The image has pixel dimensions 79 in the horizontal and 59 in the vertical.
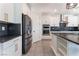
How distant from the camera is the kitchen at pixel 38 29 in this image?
2520mm

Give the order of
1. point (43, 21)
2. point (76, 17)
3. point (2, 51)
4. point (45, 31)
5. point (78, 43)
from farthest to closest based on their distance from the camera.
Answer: point (43, 21) < point (45, 31) < point (76, 17) < point (2, 51) < point (78, 43)

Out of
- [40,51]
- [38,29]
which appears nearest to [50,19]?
[38,29]

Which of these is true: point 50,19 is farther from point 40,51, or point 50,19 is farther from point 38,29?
point 40,51

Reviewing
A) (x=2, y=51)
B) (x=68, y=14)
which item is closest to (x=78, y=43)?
(x=2, y=51)

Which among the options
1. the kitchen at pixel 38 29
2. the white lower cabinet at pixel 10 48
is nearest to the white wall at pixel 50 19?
the kitchen at pixel 38 29

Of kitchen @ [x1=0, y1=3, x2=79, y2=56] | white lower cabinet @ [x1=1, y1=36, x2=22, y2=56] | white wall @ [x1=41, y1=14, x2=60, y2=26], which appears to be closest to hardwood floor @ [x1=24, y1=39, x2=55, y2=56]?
kitchen @ [x1=0, y1=3, x2=79, y2=56]

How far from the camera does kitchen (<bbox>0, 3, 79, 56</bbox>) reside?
2520 millimetres

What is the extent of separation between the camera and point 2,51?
1991mm

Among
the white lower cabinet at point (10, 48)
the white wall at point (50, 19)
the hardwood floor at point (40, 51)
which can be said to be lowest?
the hardwood floor at point (40, 51)

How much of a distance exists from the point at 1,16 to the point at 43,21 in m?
6.87

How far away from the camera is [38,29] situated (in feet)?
27.3

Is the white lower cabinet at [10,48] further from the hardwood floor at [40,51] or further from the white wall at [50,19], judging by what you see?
the white wall at [50,19]

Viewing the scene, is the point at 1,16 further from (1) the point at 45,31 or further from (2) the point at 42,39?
(2) the point at 42,39

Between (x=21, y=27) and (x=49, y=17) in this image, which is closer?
(x=21, y=27)
